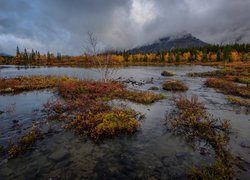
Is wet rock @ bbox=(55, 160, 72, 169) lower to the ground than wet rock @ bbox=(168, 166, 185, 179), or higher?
higher

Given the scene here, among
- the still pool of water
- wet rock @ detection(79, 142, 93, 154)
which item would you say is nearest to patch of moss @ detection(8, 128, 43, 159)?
the still pool of water

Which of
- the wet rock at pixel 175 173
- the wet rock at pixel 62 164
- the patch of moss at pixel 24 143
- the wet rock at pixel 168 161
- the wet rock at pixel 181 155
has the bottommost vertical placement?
the wet rock at pixel 175 173

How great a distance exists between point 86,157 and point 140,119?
6484 millimetres

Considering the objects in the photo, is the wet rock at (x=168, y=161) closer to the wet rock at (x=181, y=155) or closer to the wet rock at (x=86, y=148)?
the wet rock at (x=181, y=155)

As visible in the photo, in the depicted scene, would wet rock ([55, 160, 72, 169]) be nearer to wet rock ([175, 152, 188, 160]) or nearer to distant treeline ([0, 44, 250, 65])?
wet rock ([175, 152, 188, 160])

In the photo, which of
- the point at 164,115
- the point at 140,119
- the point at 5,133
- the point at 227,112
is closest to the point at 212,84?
the point at 227,112

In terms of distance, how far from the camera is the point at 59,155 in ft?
31.9

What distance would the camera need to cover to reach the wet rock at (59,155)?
9.40 meters

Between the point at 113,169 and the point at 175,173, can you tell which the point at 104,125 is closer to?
the point at 113,169

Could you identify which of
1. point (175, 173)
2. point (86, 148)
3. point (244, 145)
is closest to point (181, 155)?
point (175, 173)

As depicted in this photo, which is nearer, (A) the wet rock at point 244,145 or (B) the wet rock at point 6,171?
(B) the wet rock at point 6,171

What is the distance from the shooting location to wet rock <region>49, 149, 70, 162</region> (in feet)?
30.8

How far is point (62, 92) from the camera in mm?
24672

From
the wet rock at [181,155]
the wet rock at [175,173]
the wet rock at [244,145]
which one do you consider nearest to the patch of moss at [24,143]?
the wet rock at [175,173]
